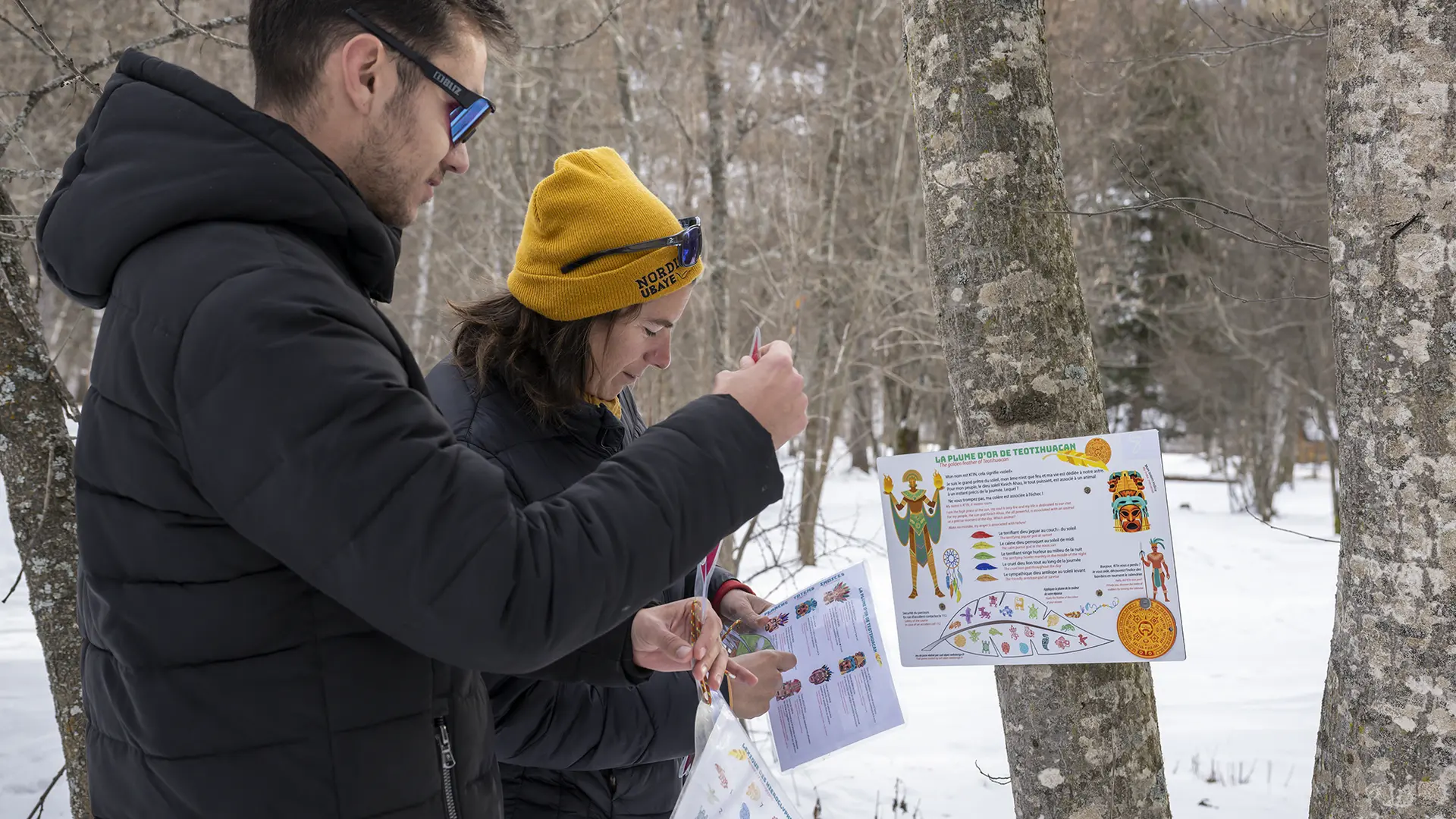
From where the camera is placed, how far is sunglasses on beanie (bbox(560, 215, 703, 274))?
2.02 metres

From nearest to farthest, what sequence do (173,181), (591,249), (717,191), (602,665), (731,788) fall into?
(173,181) → (731,788) → (602,665) → (591,249) → (717,191)

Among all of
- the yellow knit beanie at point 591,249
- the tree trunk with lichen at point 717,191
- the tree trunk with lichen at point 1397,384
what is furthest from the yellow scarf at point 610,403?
the tree trunk with lichen at point 717,191

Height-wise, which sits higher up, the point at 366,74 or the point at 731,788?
the point at 366,74


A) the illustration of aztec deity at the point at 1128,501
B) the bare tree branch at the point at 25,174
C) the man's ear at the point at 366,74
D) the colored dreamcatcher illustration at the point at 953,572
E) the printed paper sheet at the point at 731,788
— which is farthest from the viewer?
A: the bare tree branch at the point at 25,174

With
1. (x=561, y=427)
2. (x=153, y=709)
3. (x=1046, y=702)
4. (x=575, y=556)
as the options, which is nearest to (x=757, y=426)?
(x=575, y=556)

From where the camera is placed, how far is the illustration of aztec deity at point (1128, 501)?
1796 millimetres

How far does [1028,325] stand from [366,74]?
1.33m

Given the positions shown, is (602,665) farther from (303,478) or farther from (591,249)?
(303,478)

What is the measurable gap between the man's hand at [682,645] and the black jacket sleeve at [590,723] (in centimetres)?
14

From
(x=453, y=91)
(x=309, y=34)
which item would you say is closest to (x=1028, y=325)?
(x=453, y=91)

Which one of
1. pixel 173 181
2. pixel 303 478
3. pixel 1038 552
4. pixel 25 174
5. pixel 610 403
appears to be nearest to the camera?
pixel 303 478

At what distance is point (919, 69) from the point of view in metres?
2.14

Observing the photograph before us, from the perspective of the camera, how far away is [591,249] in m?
2.02

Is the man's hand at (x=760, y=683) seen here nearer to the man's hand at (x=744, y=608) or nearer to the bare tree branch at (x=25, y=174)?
the man's hand at (x=744, y=608)
